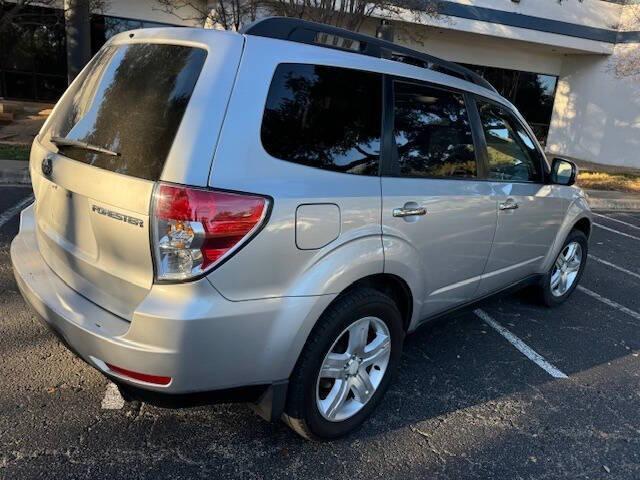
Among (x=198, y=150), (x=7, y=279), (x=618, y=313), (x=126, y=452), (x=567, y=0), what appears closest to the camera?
(x=198, y=150)

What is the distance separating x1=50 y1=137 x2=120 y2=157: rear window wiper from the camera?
231 centimetres

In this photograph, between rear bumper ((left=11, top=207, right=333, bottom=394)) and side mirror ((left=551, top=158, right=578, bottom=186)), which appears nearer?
rear bumper ((left=11, top=207, right=333, bottom=394))

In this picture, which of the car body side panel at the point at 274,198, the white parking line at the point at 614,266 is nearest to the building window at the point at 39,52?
the white parking line at the point at 614,266

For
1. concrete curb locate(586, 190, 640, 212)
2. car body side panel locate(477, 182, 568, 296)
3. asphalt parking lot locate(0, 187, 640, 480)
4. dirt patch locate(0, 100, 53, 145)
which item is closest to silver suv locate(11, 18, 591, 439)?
asphalt parking lot locate(0, 187, 640, 480)

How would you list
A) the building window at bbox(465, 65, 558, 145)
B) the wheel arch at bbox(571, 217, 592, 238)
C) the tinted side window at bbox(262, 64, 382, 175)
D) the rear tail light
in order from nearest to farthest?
the rear tail light → the tinted side window at bbox(262, 64, 382, 175) → the wheel arch at bbox(571, 217, 592, 238) → the building window at bbox(465, 65, 558, 145)

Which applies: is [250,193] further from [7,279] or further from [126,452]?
[7,279]

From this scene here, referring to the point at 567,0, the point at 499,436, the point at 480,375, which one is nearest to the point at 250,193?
the point at 499,436

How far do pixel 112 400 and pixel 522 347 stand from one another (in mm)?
2845

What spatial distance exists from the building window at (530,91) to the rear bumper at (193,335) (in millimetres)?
19244

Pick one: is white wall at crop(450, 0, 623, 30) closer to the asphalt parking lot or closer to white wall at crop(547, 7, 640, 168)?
white wall at crop(547, 7, 640, 168)

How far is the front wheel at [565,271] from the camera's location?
4.71 meters

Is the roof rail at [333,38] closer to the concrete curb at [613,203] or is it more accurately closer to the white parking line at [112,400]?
the white parking line at [112,400]

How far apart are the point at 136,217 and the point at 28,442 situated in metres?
1.31

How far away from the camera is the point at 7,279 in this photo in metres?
4.38
